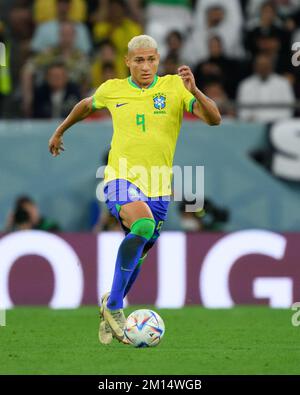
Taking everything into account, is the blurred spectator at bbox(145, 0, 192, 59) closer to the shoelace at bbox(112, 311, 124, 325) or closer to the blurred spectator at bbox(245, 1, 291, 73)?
the blurred spectator at bbox(245, 1, 291, 73)

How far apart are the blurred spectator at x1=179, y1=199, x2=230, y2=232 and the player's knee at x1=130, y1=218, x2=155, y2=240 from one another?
5.63m

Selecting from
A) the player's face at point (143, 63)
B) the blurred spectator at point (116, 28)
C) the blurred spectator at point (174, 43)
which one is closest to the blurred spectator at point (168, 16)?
the blurred spectator at point (116, 28)

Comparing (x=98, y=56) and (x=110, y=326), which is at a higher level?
(x=98, y=56)

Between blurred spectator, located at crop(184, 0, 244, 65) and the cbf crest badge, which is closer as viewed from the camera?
the cbf crest badge

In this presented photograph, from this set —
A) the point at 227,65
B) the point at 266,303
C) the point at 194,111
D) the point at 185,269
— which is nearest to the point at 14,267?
the point at 185,269

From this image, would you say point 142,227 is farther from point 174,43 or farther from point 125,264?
point 174,43

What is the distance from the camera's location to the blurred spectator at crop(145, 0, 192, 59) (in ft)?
56.7

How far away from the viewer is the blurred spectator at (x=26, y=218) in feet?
49.8

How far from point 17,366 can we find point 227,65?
828 cm

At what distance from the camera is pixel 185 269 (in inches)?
562

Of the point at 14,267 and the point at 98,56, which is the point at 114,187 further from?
the point at 98,56

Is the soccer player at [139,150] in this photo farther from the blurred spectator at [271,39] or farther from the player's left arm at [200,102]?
the blurred spectator at [271,39]

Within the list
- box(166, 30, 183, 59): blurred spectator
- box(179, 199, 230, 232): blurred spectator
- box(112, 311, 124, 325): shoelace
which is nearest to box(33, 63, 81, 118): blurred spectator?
box(166, 30, 183, 59): blurred spectator

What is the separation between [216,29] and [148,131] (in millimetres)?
7329
